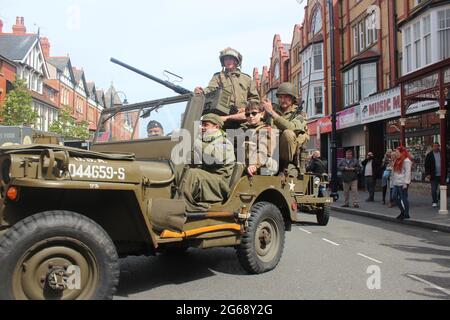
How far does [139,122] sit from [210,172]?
3.65 feet

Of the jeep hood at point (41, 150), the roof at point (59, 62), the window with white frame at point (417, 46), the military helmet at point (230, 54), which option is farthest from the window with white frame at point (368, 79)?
the roof at point (59, 62)

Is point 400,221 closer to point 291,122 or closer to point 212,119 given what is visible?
point 291,122

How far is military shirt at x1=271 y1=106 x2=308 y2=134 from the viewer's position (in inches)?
244

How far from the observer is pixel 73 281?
351 centimetres

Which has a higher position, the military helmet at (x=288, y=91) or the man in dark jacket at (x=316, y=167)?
the military helmet at (x=288, y=91)

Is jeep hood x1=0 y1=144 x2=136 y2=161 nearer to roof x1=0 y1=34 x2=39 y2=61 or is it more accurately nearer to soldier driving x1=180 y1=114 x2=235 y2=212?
soldier driving x1=180 y1=114 x2=235 y2=212

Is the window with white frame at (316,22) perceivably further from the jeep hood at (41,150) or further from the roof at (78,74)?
the roof at (78,74)

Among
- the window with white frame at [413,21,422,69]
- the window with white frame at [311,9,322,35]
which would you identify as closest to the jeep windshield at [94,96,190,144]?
the window with white frame at [413,21,422,69]

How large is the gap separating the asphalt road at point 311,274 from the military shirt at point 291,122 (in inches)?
72.8

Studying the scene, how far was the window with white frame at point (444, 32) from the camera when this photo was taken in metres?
17.0

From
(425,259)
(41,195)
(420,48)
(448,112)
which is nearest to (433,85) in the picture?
(448,112)

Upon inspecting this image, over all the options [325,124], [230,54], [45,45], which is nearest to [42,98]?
[45,45]

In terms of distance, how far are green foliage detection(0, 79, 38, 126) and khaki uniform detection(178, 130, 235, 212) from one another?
1148 inches

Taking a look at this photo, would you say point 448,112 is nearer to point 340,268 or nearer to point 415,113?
point 415,113
